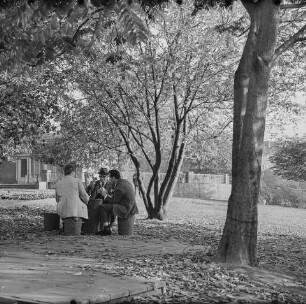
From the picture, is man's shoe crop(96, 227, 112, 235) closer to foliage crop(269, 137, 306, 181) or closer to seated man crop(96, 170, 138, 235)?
seated man crop(96, 170, 138, 235)

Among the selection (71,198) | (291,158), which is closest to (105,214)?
(71,198)

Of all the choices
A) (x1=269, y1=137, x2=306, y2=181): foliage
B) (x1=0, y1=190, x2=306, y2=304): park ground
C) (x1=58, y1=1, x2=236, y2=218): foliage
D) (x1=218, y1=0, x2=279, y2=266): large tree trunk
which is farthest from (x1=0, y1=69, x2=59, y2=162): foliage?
(x1=269, y1=137, x2=306, y2=181): foliage

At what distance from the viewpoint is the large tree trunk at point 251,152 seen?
9633mm

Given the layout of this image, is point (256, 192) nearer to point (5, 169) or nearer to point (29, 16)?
point (29, 16)

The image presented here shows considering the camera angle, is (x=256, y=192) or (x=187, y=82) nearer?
(x=256, y=192)

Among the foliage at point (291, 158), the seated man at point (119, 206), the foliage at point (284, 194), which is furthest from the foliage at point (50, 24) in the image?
the foliage at point (291, 158)

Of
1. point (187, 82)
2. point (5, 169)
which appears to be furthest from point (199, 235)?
point (5, 169)

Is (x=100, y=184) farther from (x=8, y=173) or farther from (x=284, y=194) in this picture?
(x=8, y=173)

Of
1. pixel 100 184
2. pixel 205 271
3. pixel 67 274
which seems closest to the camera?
pixel 67 274

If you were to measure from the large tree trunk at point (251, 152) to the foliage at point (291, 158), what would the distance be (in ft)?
125

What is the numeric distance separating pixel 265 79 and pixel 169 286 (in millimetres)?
3759

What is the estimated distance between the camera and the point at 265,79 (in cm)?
A: 963

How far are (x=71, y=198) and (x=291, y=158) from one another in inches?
1482

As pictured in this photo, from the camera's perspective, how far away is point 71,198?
12.9 metres
